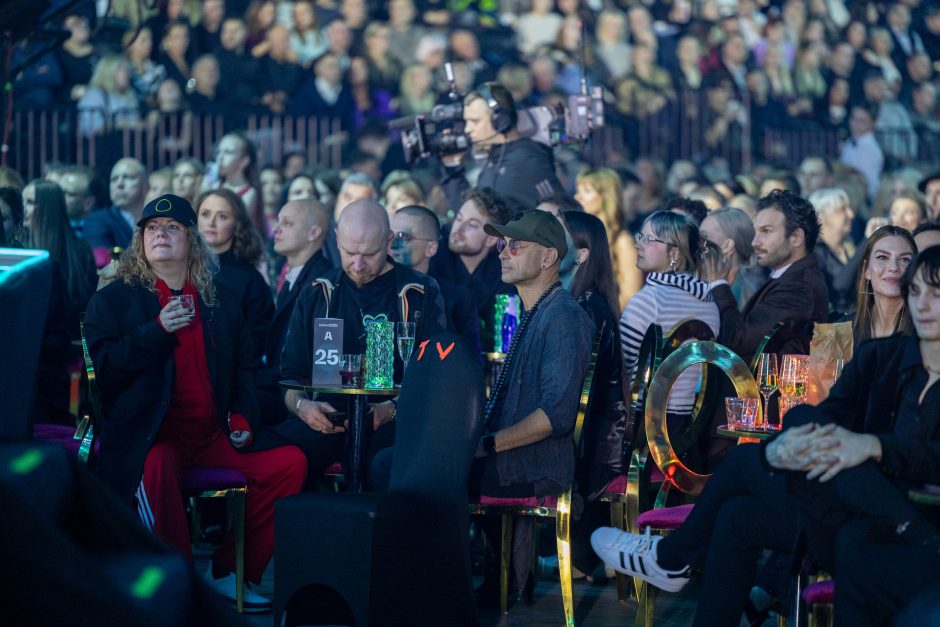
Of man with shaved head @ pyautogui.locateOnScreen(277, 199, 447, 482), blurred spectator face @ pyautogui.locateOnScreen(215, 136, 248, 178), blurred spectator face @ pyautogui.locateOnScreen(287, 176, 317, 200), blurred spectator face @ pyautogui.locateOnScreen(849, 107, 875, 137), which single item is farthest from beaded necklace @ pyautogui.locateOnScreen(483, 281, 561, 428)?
blurred spectator face @ pyautogui.locateOnScreen(849, 107, 875, 137)

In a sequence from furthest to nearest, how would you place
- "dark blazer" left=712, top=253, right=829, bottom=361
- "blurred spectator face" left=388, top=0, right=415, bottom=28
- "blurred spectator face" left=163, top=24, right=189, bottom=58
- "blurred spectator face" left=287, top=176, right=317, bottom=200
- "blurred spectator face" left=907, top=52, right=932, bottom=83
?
"blurred spectator face" left=907, top=52, right=932, bottom=83, "blurred spectator face" left=388, top=0, right=415, bottom=28, "blurred spectator face" left=163, top=24, right=189, bottom=58, "blurred spectator face" left=287, top=176, right=317, bottom=200, "dark blazer" left=712, top=253, right=829, bottom=361

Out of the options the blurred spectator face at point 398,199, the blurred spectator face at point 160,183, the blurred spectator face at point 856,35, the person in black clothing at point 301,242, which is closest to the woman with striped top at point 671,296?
the person in black clothing at point 301,242

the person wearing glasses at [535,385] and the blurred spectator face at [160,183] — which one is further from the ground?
the blurred spectator face at [160,183]

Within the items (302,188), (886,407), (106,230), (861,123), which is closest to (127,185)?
(106,230)

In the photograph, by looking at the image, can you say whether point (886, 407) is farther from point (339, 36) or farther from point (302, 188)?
point (339, 36)

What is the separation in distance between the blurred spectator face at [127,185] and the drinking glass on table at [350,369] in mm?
3726

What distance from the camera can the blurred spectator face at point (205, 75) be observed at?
1184 cm

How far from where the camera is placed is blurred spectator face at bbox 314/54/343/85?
12.7 m

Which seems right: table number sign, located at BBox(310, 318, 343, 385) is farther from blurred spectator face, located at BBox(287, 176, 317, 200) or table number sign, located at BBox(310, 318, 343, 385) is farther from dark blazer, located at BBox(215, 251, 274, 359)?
blurred spectator face, located at BBox(287, 176, 317, 200)

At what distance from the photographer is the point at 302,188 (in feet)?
28.6

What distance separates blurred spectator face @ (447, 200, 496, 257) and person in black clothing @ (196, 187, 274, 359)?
3.13ft

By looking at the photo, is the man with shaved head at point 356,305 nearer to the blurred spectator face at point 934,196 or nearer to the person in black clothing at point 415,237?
the person in black clothing at point 415,237

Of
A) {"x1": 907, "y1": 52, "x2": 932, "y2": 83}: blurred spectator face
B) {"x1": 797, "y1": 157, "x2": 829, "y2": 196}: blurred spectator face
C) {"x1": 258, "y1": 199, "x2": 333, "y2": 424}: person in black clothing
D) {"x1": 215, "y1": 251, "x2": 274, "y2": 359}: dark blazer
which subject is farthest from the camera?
{"x1": 907, "y1": 52, "x2": 932, "y2": 83}: blurred spectator face

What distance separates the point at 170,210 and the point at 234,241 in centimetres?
150
